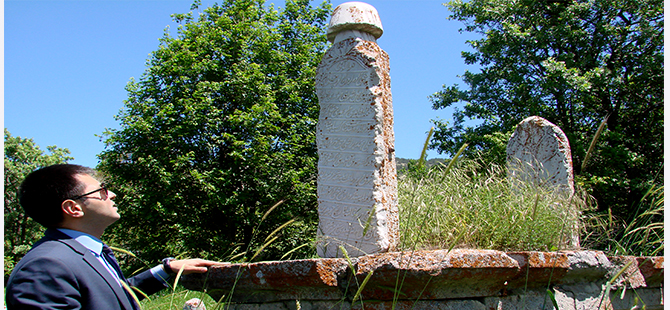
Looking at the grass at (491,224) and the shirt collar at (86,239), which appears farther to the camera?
the grass at (491,224)

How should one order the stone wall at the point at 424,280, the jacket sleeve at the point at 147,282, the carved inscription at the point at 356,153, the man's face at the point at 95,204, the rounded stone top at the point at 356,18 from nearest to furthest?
the man's face at the point at 95,204, the jacket sleeve at the point at 147,282, the stone wall at the point at 424,280, the carved inscription at the point at 356,153, the rounded stone top at the point at 356,18

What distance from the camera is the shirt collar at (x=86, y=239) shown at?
186 centimetres

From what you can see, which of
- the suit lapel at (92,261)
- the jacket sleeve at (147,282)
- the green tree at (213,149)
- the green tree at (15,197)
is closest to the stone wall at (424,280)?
the jacket sleeve at (147,282)

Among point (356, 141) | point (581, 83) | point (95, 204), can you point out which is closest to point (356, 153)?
point (356, 141)

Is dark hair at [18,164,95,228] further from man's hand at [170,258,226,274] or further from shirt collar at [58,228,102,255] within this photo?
man's hand at [170,258,226,274]

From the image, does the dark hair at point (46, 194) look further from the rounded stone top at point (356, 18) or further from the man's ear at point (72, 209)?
the rounded stone top at point (356, 18)

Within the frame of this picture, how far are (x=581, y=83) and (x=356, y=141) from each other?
9.58m

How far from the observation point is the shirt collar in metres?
1.86

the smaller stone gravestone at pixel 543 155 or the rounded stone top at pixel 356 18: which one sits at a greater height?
the rounded stone top at pixel 356 18

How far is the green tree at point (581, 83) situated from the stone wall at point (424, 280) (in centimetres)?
849

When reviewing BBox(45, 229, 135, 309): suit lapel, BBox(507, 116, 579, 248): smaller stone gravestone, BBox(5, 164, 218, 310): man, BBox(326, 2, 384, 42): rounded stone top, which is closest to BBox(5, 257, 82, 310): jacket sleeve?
BBox(5, 164, 218, 310): man

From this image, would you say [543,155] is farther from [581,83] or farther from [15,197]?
[15,197]

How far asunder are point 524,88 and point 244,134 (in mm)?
7735

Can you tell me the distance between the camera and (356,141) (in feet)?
11.2
